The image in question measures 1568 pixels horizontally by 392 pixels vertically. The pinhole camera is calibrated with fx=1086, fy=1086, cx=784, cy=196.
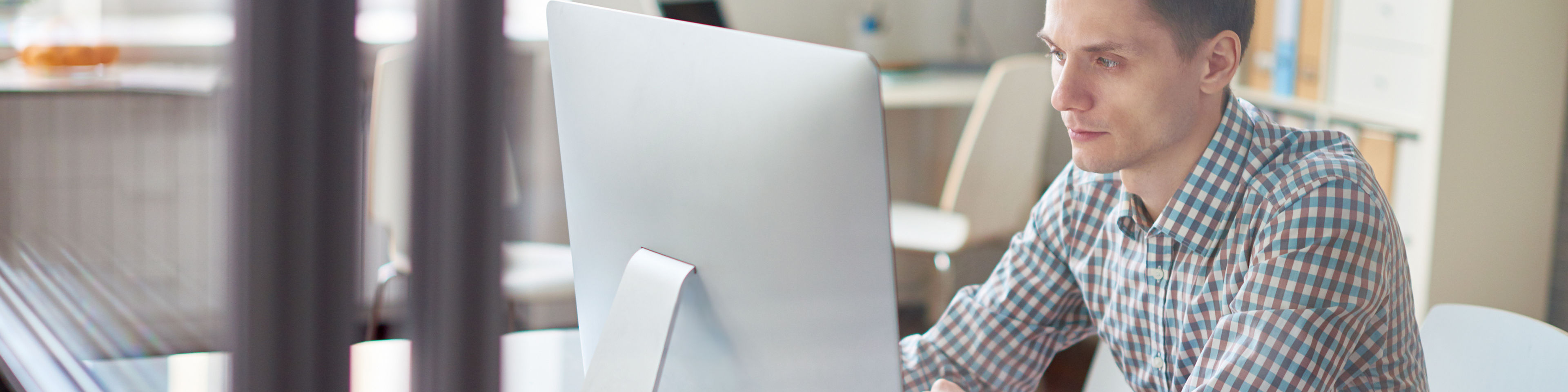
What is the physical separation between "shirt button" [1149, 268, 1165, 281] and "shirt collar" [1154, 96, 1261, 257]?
0.03 m

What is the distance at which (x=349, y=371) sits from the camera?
12.4 inches

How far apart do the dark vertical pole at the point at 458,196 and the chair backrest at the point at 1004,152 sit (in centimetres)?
161

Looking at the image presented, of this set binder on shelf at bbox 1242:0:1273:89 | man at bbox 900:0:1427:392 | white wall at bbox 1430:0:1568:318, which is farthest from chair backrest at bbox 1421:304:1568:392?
binder on shelf at bbox 1242:0:1273:89

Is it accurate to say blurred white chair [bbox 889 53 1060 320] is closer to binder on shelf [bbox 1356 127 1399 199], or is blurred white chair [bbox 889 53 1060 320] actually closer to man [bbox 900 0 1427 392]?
binder on shelf [bbox 1356 127 1399 199]

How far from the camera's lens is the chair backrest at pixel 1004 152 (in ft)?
6.21

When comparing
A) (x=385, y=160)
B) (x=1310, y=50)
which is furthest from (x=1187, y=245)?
(x=1310, y=50)

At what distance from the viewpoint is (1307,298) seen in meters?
0.64

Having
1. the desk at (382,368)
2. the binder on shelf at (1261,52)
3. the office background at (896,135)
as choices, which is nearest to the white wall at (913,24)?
the office background at (896,135)

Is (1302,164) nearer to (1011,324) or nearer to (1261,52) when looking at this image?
(1011,324)

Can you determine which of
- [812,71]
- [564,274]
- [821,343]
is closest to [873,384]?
[821,343]

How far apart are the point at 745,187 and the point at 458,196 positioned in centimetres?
18

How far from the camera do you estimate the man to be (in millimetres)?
647

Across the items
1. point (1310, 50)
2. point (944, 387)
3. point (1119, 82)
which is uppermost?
point (1310, 50)

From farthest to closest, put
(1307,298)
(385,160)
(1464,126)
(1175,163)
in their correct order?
(1464,126)
(385,160)
(1175,163)
(1307,298)
